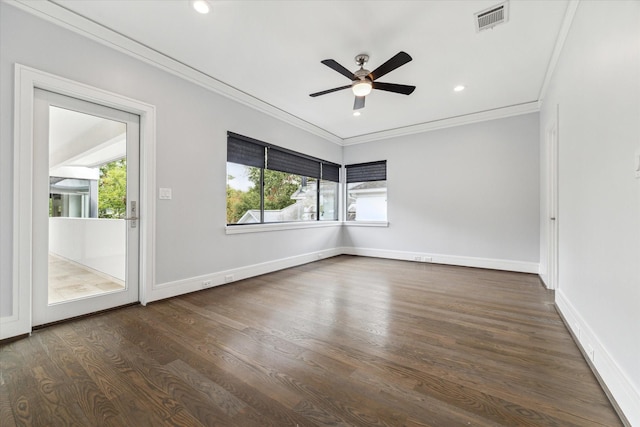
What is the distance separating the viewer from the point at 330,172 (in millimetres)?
6066

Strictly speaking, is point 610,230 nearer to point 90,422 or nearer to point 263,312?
point 263,312

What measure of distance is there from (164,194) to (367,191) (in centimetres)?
425

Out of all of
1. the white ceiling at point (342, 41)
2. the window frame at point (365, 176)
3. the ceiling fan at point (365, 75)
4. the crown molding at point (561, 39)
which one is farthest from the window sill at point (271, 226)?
the crown molding at point (561, 39)

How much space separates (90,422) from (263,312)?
4.88ft

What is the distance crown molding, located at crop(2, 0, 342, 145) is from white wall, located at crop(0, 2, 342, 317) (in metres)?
0.05

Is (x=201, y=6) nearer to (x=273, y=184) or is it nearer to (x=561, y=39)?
(x=273, y=184)

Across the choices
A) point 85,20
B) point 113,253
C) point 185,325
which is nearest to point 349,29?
point 85,20

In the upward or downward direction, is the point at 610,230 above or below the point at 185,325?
above

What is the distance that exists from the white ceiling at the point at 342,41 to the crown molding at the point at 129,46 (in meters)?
0.05

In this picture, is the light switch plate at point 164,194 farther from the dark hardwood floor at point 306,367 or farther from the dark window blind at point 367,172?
the dark window blind at point 367,172

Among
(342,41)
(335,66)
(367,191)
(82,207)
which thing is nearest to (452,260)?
(367,191)

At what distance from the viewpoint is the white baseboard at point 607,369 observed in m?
1.24

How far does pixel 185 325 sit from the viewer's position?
92.4 inches

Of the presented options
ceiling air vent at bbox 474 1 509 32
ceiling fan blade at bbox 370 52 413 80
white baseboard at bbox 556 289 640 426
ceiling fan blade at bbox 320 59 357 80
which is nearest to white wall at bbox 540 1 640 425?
white baseboard at bbox 556 289 640 426
